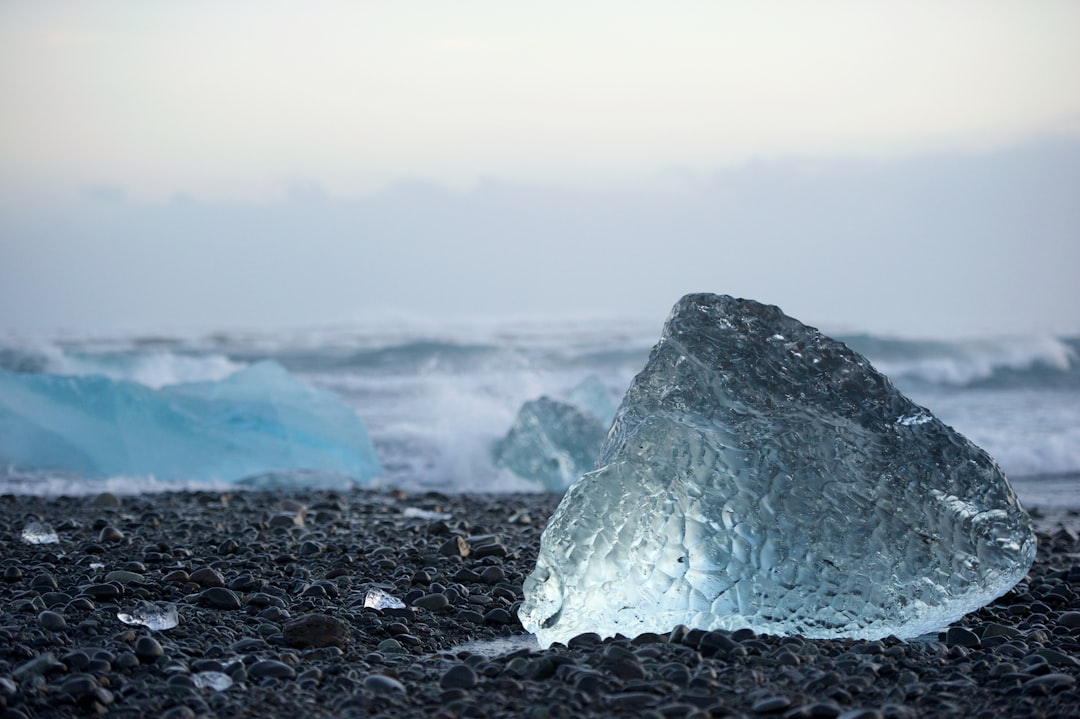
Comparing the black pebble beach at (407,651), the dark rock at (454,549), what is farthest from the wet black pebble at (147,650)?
the dark rock at (454,549)

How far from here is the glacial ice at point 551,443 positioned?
876cm

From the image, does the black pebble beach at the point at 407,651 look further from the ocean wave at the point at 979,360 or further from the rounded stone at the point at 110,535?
the ocean wave at the point at 979,360

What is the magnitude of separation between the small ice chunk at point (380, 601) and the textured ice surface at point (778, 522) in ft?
2.10

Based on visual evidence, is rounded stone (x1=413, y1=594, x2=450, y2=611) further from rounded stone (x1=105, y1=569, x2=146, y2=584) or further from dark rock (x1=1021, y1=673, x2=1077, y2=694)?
dark rock (x1=1021, y1=673, x2=1077, y2=694)

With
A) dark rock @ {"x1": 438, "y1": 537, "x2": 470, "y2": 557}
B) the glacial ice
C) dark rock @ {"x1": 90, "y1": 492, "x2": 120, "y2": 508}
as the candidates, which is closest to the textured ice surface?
dark rock @ {"x1": 438, "y1": 537, "x2": 470, "y2": 557}

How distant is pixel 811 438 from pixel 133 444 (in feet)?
22.4

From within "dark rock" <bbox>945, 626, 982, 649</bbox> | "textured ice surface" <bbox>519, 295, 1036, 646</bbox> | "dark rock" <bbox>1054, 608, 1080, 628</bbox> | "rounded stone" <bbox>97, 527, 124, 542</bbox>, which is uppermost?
"textured ice surface" <bbox>519, 295, 1036, 646</bbox>

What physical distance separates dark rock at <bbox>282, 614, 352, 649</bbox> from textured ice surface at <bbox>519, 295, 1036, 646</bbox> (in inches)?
24.3

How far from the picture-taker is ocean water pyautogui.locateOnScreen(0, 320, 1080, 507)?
9.61 metres

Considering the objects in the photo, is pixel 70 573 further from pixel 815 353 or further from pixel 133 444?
pixel 133 444

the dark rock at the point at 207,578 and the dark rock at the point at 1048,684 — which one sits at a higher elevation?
the dark rock at the point at 1048,684

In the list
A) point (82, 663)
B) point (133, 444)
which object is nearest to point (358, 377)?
point (133, 444)

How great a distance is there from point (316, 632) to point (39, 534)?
250 centimetres

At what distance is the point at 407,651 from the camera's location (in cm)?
342
